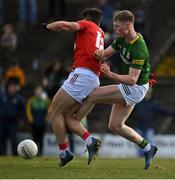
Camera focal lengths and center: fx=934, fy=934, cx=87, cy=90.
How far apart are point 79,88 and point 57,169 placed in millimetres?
1416

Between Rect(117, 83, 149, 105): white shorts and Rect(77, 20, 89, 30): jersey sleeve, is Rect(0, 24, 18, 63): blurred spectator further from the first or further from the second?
Rect(117, 83, 149, 105): white shorts

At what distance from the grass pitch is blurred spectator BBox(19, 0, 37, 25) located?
1413 centimetres

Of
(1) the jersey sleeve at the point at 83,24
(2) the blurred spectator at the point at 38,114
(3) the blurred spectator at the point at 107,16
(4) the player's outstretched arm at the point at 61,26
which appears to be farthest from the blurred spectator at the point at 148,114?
(4) the player's outstretched arm at the point at 61,26

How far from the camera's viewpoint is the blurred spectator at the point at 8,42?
95.6 feet

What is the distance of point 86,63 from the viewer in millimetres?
15867

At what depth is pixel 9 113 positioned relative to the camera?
2547cm

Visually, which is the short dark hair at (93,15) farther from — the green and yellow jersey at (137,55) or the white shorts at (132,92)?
the white shorts at (132,92)

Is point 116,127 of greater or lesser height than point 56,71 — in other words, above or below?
above

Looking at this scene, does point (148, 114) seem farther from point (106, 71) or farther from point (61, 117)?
point (106, 71)

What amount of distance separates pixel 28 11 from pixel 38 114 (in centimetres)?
666

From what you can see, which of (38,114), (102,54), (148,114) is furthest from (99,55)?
(38,114)

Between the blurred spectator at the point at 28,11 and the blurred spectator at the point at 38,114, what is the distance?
6.04m

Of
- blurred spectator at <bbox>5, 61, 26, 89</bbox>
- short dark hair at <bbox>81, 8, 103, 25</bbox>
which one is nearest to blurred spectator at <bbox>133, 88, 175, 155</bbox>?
blurred spectator at <bbox>5, 61, 26, 89</bbox>

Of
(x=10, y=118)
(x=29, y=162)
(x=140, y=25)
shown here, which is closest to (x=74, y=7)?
(x=140, y=25)
